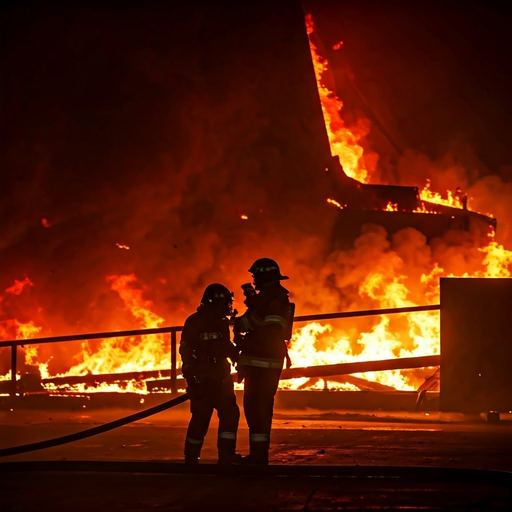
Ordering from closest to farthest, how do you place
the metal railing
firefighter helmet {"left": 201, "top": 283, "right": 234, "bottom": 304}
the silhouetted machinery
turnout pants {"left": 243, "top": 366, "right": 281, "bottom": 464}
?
turnout pants {"left": 243, "top": 366, "right": 281, "bottom": 464}, firefighter helmet {"left": 201, "top": 283, "right": 234, "bottom": 304}, the metal railing, the silhouetted machinery

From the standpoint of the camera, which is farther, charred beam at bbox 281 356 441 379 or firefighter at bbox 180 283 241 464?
charred beam at bbox 281 356 441 379

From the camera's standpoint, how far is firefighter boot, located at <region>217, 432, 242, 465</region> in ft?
25.5

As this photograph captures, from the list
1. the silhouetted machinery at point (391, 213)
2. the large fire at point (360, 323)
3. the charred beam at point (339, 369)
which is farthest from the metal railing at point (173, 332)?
the silhouetted machinery at point (391, 213)

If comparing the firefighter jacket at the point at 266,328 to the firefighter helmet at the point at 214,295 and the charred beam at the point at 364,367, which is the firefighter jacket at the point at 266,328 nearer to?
the firefighter helmet at the point at 214,295

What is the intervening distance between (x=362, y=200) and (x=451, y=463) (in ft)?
36.7

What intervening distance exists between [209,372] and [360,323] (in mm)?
10096

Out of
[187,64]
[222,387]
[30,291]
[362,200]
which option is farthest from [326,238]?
[222,387]

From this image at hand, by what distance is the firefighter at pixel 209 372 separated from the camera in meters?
7.87

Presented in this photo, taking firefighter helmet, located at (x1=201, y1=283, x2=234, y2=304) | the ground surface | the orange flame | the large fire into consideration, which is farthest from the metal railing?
the orange flame

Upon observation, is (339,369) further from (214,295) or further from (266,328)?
(266,328)

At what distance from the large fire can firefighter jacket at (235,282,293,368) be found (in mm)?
8431

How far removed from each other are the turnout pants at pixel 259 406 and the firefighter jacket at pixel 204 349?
278 millimetres

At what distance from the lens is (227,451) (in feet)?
25.6

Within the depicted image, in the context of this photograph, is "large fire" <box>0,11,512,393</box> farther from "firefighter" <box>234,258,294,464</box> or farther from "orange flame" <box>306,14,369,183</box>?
"firefighter" <box>234,258,294,464</box>
